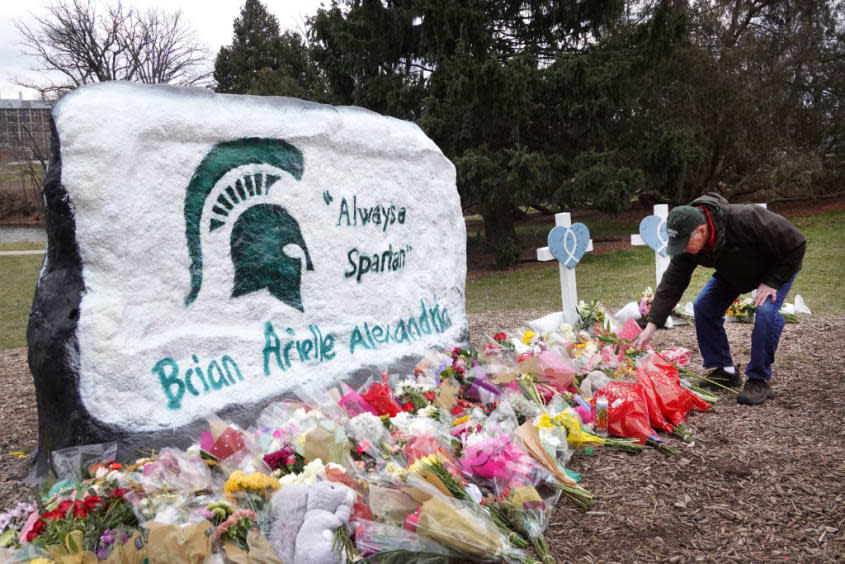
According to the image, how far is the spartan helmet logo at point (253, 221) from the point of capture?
325 centimetres

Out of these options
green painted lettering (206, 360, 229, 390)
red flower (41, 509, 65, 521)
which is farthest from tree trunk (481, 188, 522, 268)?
red flower (41, 509, 65, 521)

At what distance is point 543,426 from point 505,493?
1.87 ft

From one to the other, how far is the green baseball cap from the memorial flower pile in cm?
77

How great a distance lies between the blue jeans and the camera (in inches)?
150

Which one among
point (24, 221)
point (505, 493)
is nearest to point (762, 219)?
point (505, 493)

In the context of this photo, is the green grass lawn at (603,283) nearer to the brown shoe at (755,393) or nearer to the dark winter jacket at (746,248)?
the brown shoe at (755,393)

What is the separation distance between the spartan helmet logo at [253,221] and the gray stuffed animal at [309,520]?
138 centimetres

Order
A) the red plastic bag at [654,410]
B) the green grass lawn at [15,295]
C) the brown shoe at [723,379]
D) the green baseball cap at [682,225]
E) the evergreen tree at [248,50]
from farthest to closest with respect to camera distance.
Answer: the evergreen tree at [248,50] < the green grass lawn at [15,295] < the brown shoe at [723,379] < the green baseball cap at [682,225] < the red plastic bag at [654,410]

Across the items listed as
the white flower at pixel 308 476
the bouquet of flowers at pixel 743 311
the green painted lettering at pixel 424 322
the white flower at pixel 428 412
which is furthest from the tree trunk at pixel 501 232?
the white flower at pixel 308 476

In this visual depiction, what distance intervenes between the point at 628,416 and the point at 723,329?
1.31 metres

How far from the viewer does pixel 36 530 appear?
216cm

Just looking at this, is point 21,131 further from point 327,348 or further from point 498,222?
point 327,348

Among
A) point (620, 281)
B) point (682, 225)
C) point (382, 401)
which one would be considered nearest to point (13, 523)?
point (382, 401)

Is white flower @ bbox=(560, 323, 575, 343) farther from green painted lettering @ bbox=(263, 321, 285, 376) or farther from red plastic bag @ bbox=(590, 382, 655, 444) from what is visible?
green painted lettering @ bbox=(263, 321, 285, 376)
